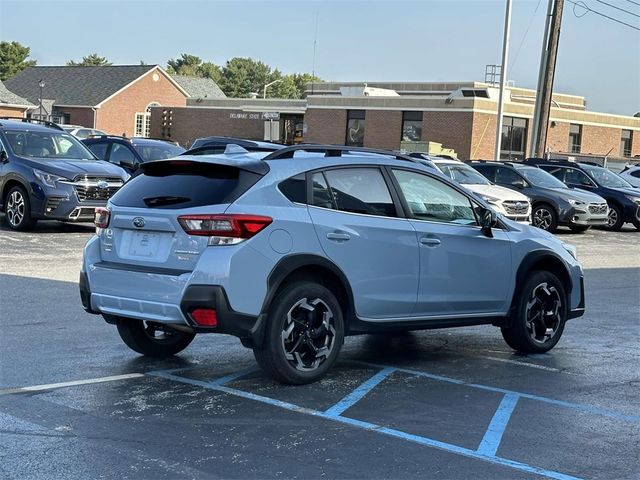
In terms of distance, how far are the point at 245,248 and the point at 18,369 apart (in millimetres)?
2112

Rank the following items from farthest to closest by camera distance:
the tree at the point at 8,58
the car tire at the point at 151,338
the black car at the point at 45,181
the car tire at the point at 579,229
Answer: the tree at the point at 8,58, the car tire at the point at 579,229, the black car at the point at 45,181, the car tire at the point at 151,338

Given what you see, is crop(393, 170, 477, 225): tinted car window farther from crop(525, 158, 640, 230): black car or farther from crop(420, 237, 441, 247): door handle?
crop(525, 158, 640, 230): black car

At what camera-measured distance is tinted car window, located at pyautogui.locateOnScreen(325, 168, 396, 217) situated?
A: 7.33m

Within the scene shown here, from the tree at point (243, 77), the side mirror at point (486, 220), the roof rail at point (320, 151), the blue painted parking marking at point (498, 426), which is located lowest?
the blue painted parking marking at point (498, 426)

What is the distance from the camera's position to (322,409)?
6.38 m

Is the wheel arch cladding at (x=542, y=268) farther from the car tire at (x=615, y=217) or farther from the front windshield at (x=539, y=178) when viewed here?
the car tire at (x=615, y=217)

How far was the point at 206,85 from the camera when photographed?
85.6m

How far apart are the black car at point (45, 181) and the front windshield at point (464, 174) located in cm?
871

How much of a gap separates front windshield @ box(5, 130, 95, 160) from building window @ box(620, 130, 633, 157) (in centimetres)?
5434

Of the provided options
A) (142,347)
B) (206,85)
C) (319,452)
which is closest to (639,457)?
(319,452)

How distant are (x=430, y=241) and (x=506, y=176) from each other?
18.2 metres

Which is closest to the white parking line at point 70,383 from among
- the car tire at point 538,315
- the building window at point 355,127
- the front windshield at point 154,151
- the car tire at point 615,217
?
the car tire at point 538,315

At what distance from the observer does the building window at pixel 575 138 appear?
61.5 m

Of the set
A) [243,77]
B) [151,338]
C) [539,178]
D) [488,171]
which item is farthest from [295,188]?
[243,77]
